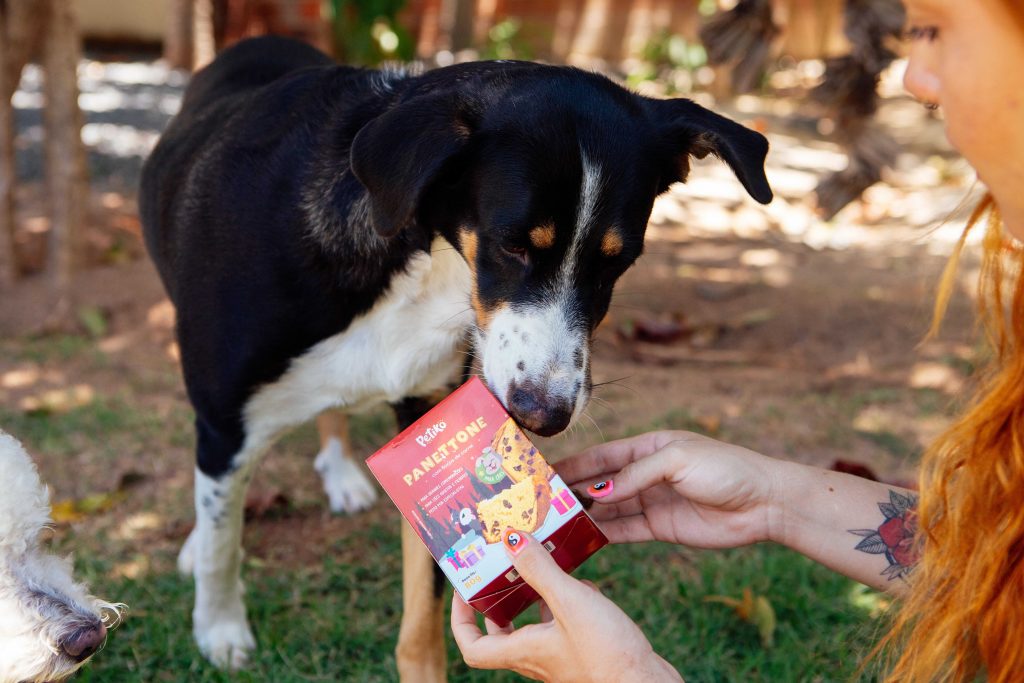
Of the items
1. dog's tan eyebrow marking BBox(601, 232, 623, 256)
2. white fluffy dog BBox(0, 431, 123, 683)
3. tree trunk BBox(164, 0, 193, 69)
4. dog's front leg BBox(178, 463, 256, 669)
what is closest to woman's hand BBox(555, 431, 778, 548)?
dog's tan eyebrow marking BBox(601, 232, 623, 256)

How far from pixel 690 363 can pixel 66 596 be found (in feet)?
11.4

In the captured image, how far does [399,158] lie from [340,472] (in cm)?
184

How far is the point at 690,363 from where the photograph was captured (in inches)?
200

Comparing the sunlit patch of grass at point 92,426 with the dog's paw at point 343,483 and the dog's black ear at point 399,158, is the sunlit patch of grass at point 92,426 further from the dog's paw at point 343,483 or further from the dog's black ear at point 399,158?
the dog's black ear at point 399,158

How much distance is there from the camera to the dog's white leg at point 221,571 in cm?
287

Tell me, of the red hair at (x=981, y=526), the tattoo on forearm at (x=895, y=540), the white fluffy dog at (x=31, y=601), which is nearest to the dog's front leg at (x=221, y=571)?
the white fluffy dog at (x=31, y=601)

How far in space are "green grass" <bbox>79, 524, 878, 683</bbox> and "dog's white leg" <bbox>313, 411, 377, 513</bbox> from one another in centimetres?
25

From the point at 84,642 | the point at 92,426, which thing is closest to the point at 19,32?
the point at 92,426

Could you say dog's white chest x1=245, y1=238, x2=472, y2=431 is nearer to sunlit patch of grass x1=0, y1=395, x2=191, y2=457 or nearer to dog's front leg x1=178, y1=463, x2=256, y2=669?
dog's front leg x1=178, y1=463, x2=256, y2=669

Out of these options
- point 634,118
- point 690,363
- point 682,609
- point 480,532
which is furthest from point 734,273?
point 480,532

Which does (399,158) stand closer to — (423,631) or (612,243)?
(612,243)

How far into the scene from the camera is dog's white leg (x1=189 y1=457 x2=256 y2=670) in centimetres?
287

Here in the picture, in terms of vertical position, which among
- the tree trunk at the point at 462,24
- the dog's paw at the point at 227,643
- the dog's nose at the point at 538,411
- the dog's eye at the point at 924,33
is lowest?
the tree trunk at the point at 462,24

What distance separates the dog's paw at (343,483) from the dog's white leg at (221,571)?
72 cm
